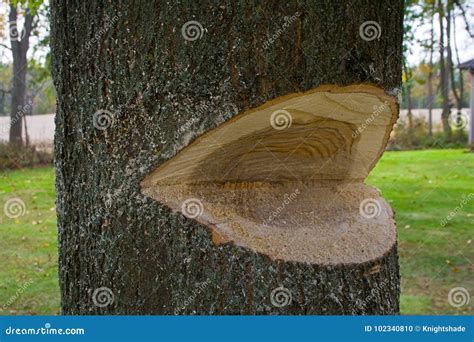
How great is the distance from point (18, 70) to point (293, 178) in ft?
25.8

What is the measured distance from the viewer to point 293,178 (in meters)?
1.49

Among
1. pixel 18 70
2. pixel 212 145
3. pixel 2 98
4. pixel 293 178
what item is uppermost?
pixel 18 70

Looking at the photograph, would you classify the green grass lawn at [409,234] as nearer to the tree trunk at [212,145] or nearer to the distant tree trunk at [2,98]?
the tree trunk at [212,145]

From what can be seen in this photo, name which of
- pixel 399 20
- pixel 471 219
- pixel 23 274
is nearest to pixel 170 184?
pixel 399 20

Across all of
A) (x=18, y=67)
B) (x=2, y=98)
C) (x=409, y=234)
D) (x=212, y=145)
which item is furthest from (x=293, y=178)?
(x=2, y=98)

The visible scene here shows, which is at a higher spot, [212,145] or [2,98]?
[2,98]

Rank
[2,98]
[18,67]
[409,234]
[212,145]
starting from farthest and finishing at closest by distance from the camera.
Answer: [2,98]
[18,67]
[409,234]
[212,145]

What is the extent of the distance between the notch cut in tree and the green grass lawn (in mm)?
1503

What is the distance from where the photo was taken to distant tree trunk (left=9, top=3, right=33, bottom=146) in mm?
7191

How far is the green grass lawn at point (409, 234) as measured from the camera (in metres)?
3.66

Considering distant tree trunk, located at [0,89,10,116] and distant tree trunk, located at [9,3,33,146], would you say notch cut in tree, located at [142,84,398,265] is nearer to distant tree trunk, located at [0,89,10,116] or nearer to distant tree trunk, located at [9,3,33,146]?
distant tree trunk, located at [9,3,33,146]

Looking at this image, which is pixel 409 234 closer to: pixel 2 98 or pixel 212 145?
pixel 212 145

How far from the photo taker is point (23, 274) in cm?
418

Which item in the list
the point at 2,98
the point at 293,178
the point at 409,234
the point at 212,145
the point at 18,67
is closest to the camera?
the point at 212,145
